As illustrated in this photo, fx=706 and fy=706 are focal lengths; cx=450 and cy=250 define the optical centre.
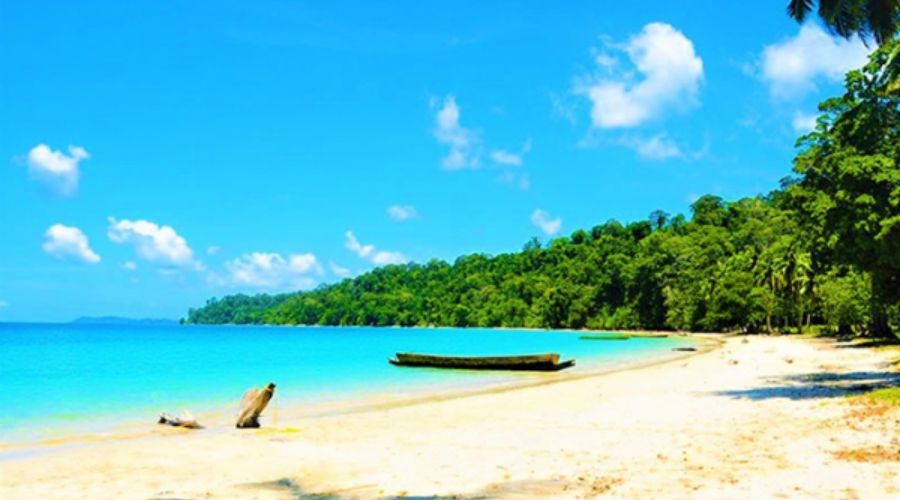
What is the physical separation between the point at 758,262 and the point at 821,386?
67983 mm

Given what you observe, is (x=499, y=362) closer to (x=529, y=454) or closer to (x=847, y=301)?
(x=529, y=454)

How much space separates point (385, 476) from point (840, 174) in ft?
45.3

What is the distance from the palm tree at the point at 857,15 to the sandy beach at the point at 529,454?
942 centimetres

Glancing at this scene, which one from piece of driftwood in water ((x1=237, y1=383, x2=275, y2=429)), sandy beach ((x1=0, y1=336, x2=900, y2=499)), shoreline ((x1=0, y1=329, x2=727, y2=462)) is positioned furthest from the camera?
piece of driftwood in water ((x1=237, y1=383, x2=275, y2=429))

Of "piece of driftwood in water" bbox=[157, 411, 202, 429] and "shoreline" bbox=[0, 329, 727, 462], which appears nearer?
"shoreline" bbox=[0, 329, 727, 462]

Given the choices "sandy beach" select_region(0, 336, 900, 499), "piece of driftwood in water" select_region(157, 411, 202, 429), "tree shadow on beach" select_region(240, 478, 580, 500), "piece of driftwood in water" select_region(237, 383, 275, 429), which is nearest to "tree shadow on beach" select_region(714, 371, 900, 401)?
"sandy beach" select_region(0, 336, 900, 499)

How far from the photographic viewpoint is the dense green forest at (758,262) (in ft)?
58.1

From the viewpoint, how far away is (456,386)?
2970 cm

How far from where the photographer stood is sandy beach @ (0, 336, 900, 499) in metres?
8.70

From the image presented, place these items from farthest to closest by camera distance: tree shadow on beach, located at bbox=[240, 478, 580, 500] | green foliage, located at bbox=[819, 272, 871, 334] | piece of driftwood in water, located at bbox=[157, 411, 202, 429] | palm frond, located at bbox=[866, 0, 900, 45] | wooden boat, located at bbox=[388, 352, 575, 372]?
green foliage, located at bbox=[819, 272, 871, 334]
wooden boat, located at bbox=[388, 352, 575, 372]
palm frond, located at bbox=[866, 0, 900, 45]
piece of driftwood in water, located at bbox=[157, 411, 202, 429]
tree shadow on beach, located at bbox=[240, 478, 580, 500]

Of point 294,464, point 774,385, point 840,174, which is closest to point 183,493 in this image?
point 294,464

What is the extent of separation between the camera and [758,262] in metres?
82.6

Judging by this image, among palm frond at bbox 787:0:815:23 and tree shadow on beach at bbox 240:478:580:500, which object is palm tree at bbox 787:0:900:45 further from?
tree shadow on beach at bbox 240:478:580:500

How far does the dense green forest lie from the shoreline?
12.9 metres
